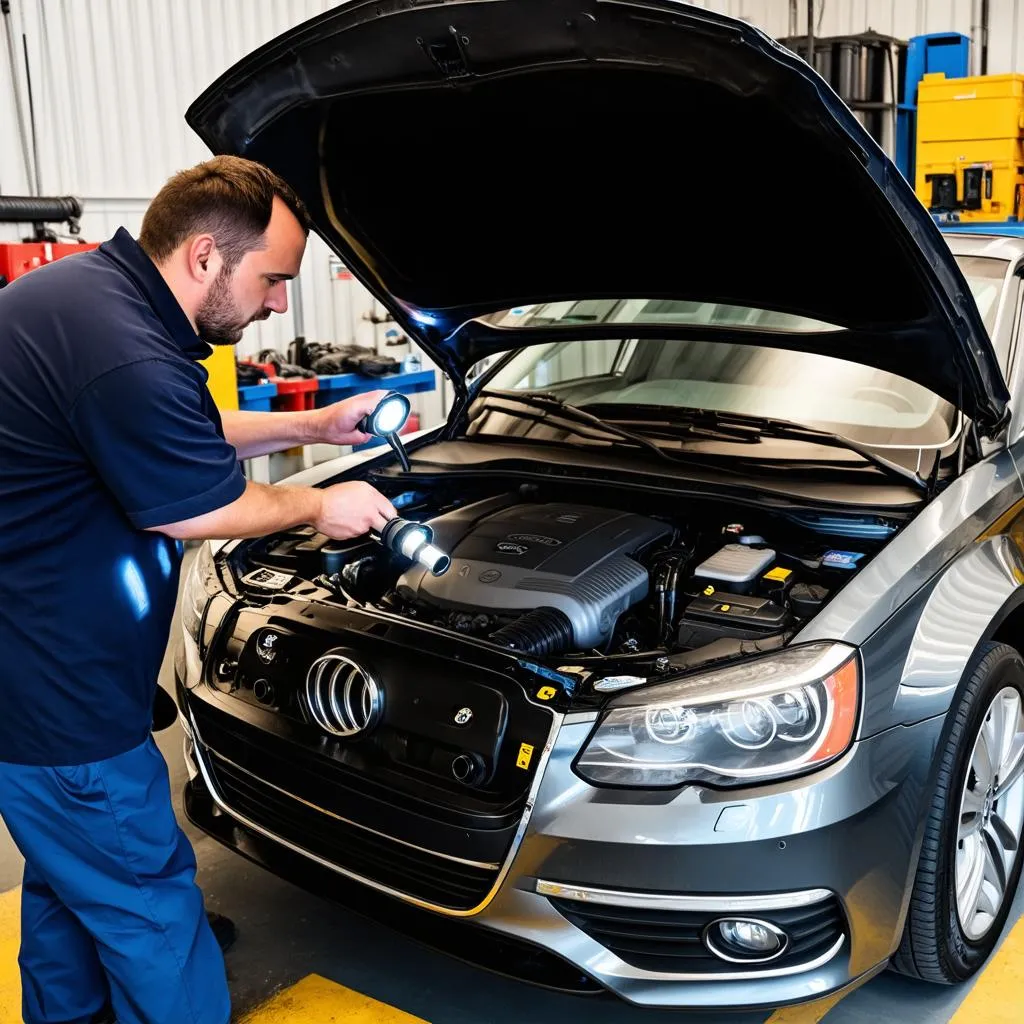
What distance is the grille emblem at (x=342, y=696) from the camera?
196 cm

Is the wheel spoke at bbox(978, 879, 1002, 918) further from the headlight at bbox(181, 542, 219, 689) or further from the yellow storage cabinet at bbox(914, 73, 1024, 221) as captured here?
the yellow storage cabinet at bbox(914, 73, 1024, 221)

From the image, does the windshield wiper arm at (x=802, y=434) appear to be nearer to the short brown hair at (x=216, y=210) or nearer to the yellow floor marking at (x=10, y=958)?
the short brown hair at (x=216, y=210)

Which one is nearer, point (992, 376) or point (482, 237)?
point (992, 376)

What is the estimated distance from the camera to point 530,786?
1746mm

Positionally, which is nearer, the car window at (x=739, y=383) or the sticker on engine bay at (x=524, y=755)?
the sticker on engine bay at (x=524, y=755)

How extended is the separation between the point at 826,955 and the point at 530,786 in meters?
0.53

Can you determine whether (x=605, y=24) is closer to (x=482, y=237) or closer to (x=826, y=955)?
(x=482, y=237)

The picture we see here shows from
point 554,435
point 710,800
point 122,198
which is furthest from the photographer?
point 122,198

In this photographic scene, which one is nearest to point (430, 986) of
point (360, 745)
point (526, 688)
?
point (360, 745)

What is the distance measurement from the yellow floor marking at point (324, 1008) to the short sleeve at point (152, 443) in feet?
3.36

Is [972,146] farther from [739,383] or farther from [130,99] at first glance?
[739,383]

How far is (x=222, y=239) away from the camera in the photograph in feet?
5.95


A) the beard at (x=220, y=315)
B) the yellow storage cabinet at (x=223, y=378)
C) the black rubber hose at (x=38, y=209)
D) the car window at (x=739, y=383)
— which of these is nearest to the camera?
the beard at (x=220, y=315)

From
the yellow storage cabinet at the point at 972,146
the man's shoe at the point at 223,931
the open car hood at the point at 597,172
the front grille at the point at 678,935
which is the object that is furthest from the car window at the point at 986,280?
the yellow storage cabinet at the point at 972,146
